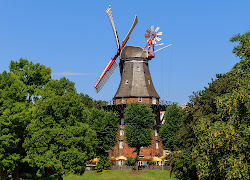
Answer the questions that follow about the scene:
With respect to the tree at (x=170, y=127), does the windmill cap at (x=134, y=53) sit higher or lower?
higher

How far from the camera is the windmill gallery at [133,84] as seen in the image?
74688mm

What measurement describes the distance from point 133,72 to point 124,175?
22798 millimetres

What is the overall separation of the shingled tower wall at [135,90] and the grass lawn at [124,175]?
10872mm

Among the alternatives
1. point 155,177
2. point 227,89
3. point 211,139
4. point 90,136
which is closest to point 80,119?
point 90,136

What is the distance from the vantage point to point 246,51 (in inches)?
953

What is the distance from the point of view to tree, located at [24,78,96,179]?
36938mm

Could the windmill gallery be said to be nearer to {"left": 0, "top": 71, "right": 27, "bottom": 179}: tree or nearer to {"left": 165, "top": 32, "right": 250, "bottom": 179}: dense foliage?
{"left": 0, "top": 71, "right": 27, "bottom": 179}: tree

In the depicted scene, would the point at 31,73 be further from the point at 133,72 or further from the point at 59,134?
the point at 133,72

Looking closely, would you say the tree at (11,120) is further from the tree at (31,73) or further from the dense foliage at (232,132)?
the dense foliage at (232,132)

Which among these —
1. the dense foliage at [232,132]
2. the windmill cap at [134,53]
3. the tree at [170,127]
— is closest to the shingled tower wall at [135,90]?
the windmill cap at [134,53]

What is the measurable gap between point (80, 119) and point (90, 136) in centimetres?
219

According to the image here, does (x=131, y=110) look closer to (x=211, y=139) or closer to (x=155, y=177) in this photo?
(x=155, y=177)

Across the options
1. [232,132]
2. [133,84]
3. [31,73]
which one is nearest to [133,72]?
[133,84]

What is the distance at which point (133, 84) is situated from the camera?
75.2 m
